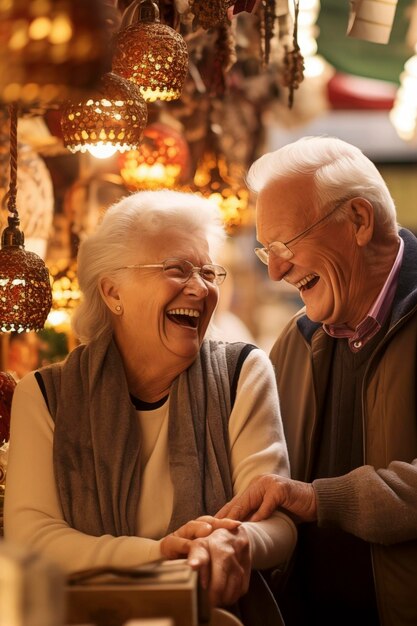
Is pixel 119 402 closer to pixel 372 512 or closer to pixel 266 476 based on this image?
pixel 266 476

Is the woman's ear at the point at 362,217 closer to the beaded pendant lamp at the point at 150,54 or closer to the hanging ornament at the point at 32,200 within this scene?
the beaded pendant lamp at the point at 150,54

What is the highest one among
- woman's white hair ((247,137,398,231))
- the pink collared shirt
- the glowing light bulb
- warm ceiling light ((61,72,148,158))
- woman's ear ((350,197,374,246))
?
warm ceiling light ((61,72,148,158))

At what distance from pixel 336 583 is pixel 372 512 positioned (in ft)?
1.43

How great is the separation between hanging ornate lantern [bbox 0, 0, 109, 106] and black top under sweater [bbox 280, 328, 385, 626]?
74.3 inches

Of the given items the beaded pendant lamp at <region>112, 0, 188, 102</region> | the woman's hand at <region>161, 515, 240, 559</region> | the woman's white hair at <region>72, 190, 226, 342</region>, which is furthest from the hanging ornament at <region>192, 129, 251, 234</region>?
the woman's hand at <region>161, 515, 240, 559</region>

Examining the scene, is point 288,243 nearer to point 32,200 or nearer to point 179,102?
point 32,200

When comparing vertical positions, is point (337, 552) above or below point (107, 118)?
below

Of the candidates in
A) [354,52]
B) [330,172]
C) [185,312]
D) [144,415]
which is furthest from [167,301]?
[354,52]

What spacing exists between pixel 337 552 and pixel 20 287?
51.2 inches

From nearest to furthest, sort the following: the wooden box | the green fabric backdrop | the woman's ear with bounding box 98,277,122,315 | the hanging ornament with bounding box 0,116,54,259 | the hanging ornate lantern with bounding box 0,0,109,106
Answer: the hanging ornate lantern with bounding box 0,0,109,106 → the wooden box → the woman's ear with bounding box 98,277,122,315 → the hanging ornament with bounding box 0,116,54,259 → the green fabric backdrop

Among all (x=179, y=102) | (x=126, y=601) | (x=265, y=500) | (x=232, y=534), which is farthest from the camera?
(x=179, y=102)

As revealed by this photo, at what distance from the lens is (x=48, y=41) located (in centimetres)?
146

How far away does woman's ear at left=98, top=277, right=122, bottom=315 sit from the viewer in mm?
3057

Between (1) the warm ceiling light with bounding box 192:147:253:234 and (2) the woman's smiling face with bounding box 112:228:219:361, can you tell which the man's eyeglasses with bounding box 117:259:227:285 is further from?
(1) the warm ceiling light with bounding box 192:147:253:234
